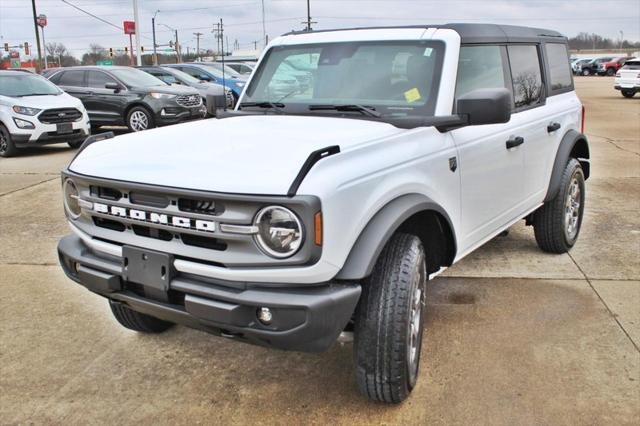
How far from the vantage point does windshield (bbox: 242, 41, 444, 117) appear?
3609 mm

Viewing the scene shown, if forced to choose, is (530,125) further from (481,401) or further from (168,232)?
(168,232)

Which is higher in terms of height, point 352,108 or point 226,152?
point 352,108

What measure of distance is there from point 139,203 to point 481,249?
11.9 feet

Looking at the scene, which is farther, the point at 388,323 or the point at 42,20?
the point at 42,20

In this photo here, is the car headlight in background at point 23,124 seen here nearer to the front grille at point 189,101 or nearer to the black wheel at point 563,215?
the front grille at point 189,101

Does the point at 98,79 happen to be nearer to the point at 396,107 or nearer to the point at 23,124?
the point at 23,124

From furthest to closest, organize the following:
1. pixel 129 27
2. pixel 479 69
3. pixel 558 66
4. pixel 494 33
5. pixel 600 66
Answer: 1. pixel 600 66
2. pixel 129 27
3. pixel 558 66
4. pixel 494 33
5. pixel 479 69

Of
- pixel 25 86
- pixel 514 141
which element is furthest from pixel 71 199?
pixel 25 86

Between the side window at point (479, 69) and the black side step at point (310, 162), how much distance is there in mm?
1331

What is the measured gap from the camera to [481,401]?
10.1 ft

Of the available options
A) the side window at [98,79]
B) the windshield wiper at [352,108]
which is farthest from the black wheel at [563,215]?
the side window at [98,79]

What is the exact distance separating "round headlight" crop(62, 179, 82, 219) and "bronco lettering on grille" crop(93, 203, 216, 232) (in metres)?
0.31

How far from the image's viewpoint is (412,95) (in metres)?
3.60

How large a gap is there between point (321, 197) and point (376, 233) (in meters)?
0.38
